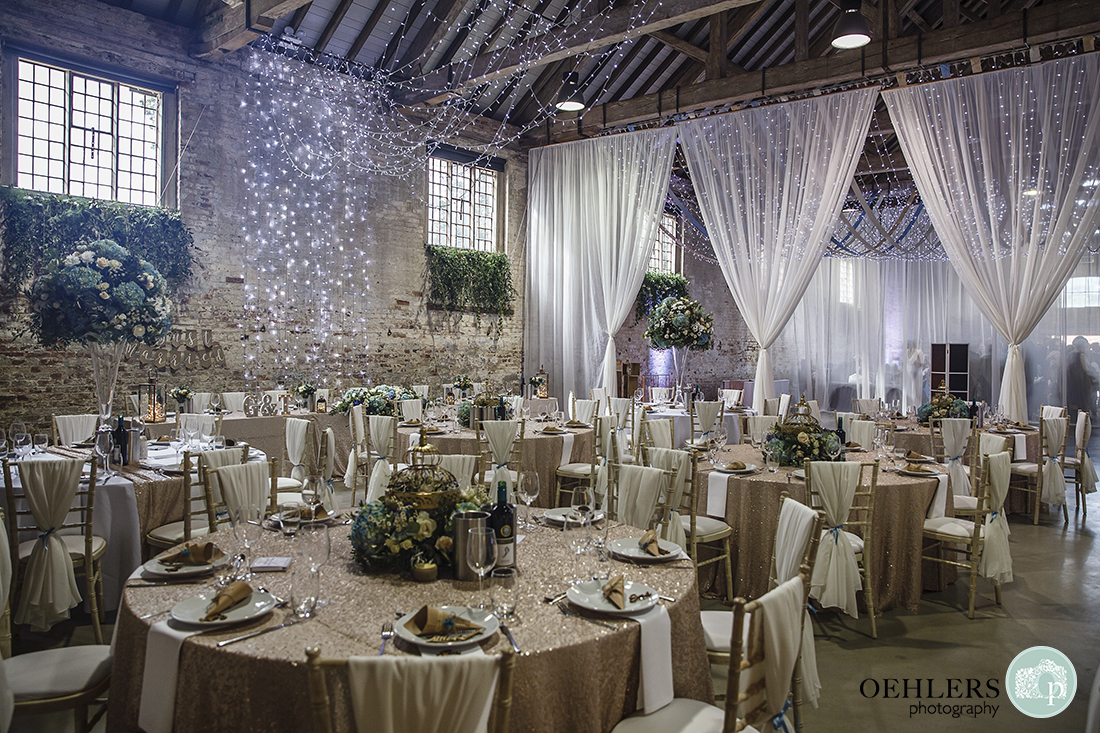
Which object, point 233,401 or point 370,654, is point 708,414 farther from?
point 370,654

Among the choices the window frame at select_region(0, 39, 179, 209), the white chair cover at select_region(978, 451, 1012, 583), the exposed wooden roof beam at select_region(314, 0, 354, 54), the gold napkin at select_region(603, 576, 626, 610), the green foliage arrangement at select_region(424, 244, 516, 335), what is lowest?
the white chair cover at select_region(978, 451, 1012, 583)

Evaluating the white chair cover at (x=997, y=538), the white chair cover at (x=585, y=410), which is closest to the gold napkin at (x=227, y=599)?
the white chair cover at (x=997, y=538)

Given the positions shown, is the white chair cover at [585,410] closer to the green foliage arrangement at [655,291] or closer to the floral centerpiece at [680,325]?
the floral centerpiece at [680,325]

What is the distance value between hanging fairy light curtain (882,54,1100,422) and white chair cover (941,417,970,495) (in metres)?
2.56

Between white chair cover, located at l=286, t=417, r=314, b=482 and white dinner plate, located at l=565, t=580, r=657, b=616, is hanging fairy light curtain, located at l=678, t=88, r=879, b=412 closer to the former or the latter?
white chair cover, located at l=286, t=417, r=314, b=482

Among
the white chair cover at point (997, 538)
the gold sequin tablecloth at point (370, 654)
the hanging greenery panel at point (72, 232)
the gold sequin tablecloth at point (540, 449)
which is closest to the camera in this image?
the gold sequin tablecloth at point (370, 654)

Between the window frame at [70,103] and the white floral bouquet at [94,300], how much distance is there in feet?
11.2

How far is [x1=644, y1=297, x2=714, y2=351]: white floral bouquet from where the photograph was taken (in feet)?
33.8

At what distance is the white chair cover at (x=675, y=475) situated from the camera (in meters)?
4.14

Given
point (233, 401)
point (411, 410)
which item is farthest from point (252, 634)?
point (233, 401)

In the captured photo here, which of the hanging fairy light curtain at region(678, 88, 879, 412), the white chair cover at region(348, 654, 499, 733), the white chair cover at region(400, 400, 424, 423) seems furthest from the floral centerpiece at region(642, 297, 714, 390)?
the white chair cover at region(348, 654, 499, 733)

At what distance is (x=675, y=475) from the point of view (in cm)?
402

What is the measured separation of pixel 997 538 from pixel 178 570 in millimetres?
4687

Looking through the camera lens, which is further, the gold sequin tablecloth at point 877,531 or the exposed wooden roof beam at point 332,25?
the exposed wooden roof beam at point 332,25
